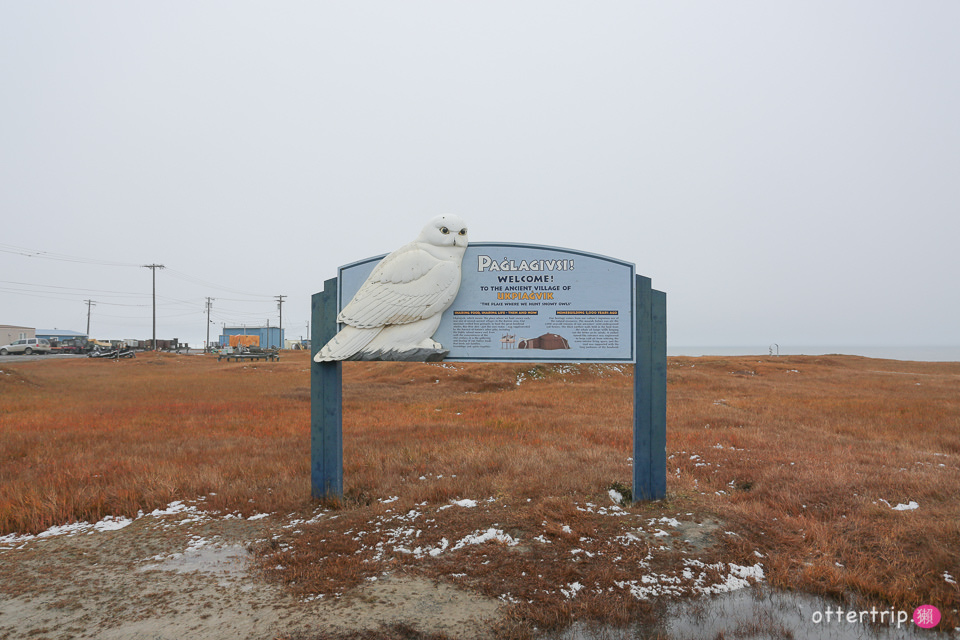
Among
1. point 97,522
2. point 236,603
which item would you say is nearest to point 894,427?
point 236,603

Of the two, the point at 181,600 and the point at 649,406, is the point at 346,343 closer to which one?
the point at 181,600

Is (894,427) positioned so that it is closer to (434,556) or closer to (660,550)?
(660,550)

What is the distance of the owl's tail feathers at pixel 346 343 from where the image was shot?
651 cm

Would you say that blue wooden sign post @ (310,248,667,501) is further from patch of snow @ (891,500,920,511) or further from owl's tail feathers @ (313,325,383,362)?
patch of snow @ (891,500,920,511)

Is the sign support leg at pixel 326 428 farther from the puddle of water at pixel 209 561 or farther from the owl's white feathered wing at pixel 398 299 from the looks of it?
the puddle of water at pixel 209 561

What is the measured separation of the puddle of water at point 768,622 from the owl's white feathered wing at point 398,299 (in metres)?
4.13

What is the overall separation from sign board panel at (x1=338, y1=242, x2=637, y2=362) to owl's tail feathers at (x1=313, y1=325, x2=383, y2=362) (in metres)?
0.93

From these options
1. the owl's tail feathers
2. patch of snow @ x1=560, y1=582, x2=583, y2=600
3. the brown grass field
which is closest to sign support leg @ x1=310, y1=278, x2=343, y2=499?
the owl's tail feathers

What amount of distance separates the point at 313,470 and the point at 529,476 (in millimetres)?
3080

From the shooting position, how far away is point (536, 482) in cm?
693

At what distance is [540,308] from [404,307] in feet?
6.03

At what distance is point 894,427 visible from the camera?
11.6 meters

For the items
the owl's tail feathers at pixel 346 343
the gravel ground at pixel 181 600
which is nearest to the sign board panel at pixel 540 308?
the owl's tail feathers at pixel 346 343

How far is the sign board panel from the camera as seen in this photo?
646 centimetres
